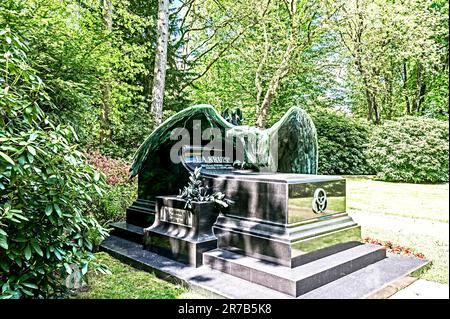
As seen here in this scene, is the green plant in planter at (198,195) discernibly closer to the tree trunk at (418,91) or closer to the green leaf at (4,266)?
the green leaf at (4,266)

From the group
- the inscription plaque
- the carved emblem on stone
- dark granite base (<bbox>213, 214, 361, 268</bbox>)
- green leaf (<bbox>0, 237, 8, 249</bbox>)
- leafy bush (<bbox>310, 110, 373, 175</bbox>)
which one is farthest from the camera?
leafy bush (<bbox>310, 110, 373, 175</bbox>)

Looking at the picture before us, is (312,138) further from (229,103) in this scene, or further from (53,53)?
(229,103)

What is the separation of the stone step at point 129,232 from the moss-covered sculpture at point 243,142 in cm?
62

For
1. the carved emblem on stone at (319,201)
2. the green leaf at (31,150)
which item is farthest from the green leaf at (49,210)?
the carved emblem on stone at (319,201)

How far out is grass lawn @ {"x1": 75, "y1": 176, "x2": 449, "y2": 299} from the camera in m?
4.01

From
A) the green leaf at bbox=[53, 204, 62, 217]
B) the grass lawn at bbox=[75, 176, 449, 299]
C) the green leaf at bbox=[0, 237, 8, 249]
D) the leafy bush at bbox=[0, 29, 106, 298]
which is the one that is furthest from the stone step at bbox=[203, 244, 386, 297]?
the green leaf at bbox=[0, 237, 8, 249]

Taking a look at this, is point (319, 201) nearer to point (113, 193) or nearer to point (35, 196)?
point (35, 196)

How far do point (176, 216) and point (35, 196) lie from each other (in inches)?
88.7

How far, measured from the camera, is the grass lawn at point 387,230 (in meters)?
4.01

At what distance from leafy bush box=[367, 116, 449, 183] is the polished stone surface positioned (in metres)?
7.40

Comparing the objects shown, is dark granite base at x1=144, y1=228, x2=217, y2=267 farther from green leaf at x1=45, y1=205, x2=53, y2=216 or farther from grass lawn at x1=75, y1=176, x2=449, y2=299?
green leaf at x1=45, y1=205, x2=53, y2=216

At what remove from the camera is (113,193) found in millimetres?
7445

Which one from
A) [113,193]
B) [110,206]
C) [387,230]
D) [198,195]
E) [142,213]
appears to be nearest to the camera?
[198,195]

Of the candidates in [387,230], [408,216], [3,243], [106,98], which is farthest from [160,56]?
[3,243]
